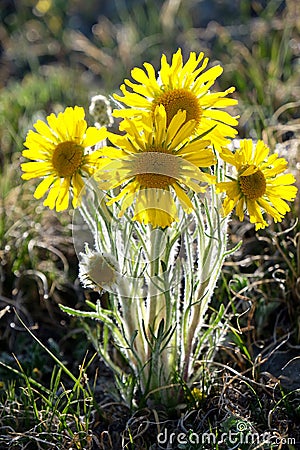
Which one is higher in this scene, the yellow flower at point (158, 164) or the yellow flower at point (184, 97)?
the yellow flower at point (184, 97)

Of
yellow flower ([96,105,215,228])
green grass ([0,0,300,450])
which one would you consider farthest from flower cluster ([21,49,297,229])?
green grass ([0,0,300,450])

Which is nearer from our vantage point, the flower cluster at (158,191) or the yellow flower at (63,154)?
the flower cluster at (158,191)

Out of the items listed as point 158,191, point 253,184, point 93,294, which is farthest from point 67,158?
point 93,294

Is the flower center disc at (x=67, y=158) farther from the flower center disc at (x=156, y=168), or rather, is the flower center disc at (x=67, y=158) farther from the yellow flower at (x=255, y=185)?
the yellow flower at (x=255, y=185)

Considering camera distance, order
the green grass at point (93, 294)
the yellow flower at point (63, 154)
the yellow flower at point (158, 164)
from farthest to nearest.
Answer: the green grass at point (93, 294), the yellow flower at point (63, 154), the yellow flower at point (158, 164)

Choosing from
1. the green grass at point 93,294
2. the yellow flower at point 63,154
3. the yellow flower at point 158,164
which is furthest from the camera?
the green grass at point 93,294

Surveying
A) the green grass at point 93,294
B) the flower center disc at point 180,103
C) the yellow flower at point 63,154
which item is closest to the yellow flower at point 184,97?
the flower center disc at point 180,103

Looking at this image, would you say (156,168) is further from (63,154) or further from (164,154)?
(63,154)

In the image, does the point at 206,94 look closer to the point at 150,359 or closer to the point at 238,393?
the point at 150,359
